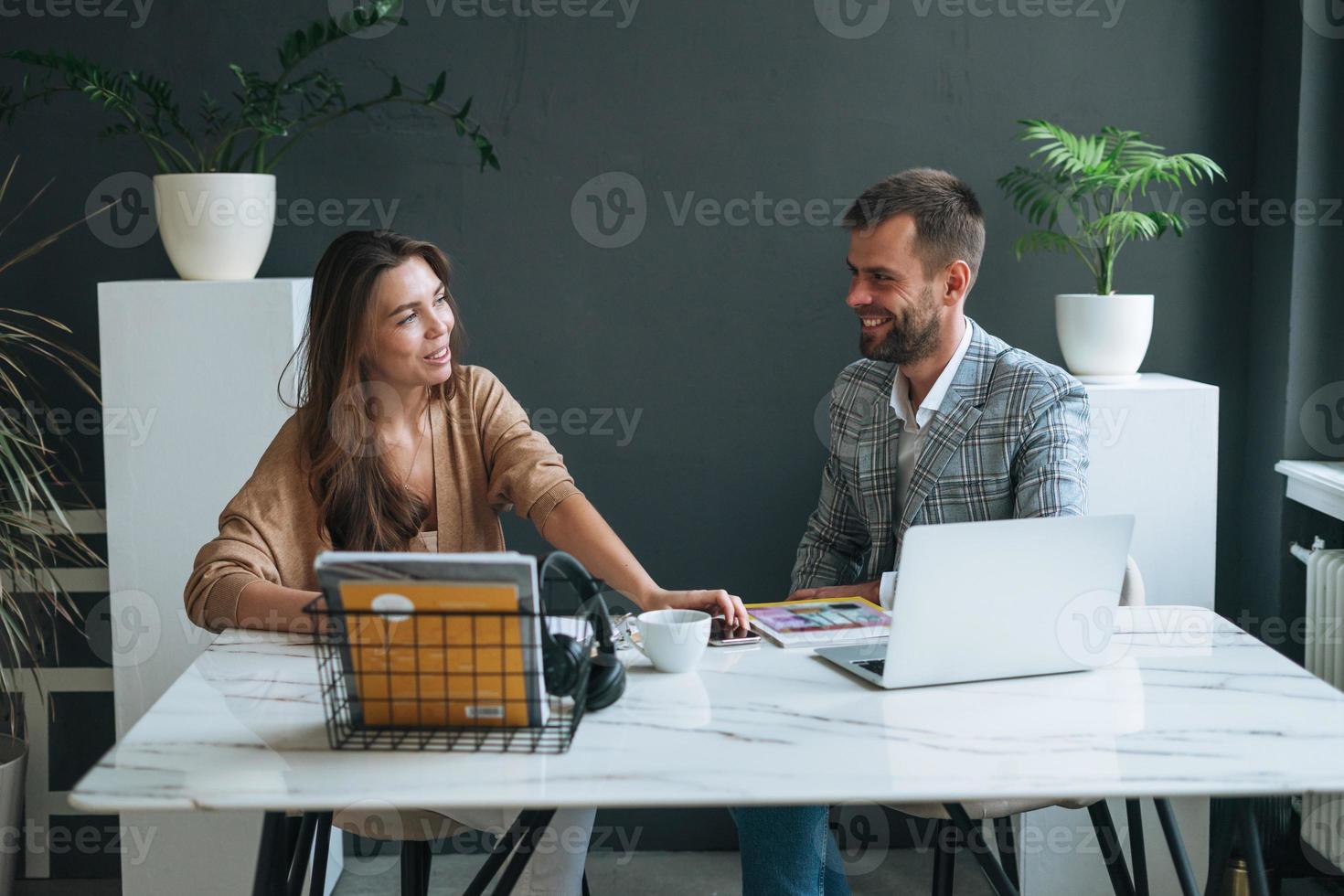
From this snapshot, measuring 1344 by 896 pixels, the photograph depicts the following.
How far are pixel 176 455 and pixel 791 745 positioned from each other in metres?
1.76

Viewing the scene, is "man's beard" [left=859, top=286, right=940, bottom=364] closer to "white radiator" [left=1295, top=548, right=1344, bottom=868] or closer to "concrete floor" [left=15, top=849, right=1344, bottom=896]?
"white radiator" [left=1295, top=548, right=1344, bottom=868]

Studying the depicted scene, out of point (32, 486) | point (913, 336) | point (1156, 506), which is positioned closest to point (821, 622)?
point (913, 336)

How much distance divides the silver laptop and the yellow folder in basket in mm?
456

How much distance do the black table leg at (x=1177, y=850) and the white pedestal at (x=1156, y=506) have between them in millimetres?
992

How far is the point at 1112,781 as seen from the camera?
1.31 metres

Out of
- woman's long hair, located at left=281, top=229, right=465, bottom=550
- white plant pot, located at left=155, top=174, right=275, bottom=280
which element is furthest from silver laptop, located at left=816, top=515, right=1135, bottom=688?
white plant pot, located at left=155, top=174, right=275, bottom=280

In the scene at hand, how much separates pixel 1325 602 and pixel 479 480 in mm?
1676

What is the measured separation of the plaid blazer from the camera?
2.26 meters

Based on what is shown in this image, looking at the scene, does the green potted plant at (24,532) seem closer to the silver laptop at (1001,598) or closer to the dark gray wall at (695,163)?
the dark gray wall at (695,163)

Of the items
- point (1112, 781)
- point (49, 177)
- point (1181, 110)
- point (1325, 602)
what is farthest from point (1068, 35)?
point (49, 177)

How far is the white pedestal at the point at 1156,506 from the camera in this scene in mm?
2682

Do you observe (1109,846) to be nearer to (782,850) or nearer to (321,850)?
(782,850)

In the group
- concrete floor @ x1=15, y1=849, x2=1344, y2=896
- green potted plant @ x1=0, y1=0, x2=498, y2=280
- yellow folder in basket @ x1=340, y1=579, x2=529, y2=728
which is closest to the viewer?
yellow folder in basket @ x1=340, y1=579, x2=529, y2=728

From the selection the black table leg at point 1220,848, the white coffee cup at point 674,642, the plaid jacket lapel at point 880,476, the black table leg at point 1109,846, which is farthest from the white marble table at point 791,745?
the black table leg at point 1220,848
